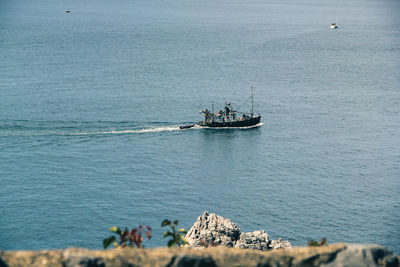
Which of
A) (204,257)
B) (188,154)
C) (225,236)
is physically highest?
(204,257)

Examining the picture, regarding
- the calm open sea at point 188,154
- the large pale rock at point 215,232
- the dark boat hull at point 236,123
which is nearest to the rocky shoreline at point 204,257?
the large pale rock at point 215,232

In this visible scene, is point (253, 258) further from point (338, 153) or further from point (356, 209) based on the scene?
point (338, 153)

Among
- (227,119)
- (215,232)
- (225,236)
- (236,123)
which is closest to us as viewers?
(225,236)

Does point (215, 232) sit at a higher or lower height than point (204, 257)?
lower

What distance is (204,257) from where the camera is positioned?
19.0 meters

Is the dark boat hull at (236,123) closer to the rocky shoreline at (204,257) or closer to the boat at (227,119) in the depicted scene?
the boat at (227,119)

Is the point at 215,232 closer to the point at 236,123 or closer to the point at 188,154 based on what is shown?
the point at 188,154

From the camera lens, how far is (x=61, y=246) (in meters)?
75.1

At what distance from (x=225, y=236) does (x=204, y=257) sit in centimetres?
3780

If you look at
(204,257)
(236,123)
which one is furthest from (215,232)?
(236,123)

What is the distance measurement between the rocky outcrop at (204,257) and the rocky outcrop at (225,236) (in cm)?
3449

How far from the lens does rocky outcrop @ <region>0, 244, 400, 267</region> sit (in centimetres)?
1847

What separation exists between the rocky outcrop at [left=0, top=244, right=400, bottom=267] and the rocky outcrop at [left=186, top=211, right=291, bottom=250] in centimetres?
3449

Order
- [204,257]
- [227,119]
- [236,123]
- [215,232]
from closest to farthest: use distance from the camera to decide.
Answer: [204,257] < [215,232] < [236,123] < [227,119]
